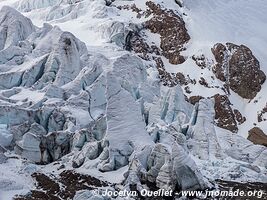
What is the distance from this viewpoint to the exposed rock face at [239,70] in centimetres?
6775

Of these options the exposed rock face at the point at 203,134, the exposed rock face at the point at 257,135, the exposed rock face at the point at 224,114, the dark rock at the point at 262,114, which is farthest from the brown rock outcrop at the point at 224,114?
the exposed rock face at the point at 203,134

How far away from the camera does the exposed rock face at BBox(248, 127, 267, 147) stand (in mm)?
53506

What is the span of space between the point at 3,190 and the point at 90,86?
14.2 meters

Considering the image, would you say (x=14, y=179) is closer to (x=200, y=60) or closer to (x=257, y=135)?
(x=257, y=135)

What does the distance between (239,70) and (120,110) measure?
3754 cm

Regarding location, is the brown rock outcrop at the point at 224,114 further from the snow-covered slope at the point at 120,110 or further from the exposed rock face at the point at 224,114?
the snow-covered slope at the point at 120,110

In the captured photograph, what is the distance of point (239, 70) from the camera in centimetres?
6938

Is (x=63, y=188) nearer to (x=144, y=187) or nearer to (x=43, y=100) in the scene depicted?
(x=144, y=187)

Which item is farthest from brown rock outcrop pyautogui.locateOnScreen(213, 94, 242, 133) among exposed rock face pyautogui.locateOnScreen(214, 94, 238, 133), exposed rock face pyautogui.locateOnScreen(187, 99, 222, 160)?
exposed rock face pyautogui.locateOnScreen(187, 99, 222, 160)

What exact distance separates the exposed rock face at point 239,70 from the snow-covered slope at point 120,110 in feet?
0.46

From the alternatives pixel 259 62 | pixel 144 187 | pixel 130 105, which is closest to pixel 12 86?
pixel 130 105

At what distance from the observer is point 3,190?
97.7ft

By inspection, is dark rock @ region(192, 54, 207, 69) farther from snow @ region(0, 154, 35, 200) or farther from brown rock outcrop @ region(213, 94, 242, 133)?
snow @ region(0, 154, 35, 200)

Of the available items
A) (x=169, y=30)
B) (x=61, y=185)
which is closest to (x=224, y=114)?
(x=169, y=30)
